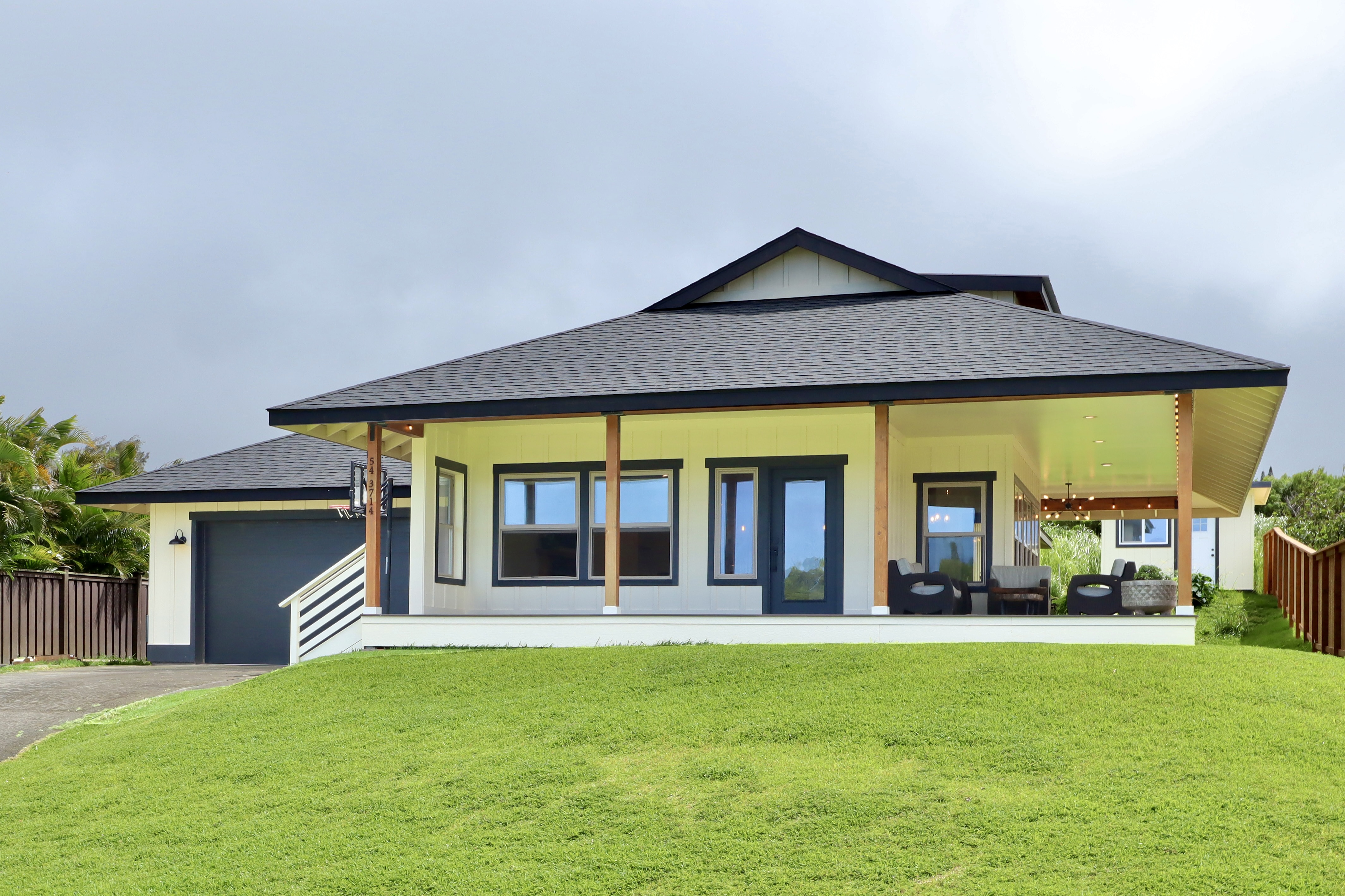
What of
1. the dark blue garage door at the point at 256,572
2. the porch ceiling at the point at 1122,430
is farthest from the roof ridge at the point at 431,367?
the porch ceiling at the point at 1122,430

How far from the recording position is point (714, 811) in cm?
766

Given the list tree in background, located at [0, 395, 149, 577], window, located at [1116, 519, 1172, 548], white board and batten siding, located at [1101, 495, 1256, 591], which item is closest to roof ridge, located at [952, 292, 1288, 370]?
white board and batten siding, located at [1101, 495, 1256, 591]

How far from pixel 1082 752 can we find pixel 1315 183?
6809cm

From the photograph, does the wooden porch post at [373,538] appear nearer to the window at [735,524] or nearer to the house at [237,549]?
the window at [735,524]

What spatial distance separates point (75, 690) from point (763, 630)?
8.19 metres

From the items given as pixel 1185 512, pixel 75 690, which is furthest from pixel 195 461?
pixel 1185 512

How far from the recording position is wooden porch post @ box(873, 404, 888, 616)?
519 inches

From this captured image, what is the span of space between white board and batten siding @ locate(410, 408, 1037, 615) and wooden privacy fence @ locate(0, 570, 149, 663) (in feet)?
29.1

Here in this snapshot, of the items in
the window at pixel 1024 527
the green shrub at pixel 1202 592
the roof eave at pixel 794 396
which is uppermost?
the roof eave at pixel 794 396

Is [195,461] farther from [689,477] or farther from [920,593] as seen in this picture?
[920,593]

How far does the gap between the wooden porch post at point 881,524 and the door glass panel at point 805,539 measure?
83.4 inches

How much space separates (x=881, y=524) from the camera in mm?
13188

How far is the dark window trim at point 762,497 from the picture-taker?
1563 cm

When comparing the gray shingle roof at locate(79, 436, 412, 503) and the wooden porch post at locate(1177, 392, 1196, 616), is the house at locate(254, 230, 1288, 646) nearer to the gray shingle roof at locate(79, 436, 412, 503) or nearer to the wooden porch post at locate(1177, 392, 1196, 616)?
the wooden porch post at locate(1177, 392, 1196, 616)
